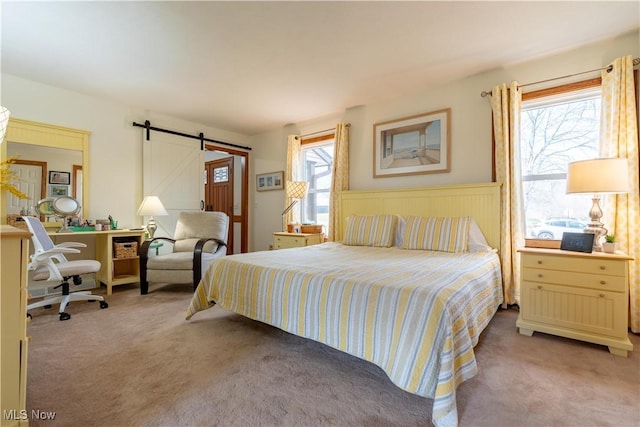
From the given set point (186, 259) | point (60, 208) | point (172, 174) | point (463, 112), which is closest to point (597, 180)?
point (463, 112)

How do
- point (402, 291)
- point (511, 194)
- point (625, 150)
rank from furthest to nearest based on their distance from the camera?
point (511, 194), point (625, 150), point (402, 291)

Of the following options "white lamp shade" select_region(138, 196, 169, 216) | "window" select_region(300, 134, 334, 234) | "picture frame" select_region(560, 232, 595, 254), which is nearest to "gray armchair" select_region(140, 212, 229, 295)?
"white lamp shade" select_region(138, 196, 169, 216)

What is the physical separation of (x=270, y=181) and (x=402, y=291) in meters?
4.12

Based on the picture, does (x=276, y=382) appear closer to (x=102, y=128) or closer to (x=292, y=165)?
(x=292, y=165)

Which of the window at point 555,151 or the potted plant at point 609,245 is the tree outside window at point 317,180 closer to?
the window at point 555,151

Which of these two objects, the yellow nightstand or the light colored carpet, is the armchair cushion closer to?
the yellow nightstand

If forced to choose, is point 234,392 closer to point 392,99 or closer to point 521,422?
point 521,422

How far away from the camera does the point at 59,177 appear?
345 cm

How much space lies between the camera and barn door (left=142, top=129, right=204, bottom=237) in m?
4.24

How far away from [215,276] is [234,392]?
1.07 m

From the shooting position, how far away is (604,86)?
244cm

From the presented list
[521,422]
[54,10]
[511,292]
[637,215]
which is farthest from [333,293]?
[54,10]

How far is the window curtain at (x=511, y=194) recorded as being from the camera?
2791 millimetres

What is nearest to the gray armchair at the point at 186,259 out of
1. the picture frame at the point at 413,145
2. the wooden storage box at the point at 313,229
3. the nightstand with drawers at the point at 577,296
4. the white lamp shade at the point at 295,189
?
the white lamp shade at the point at 295,189
